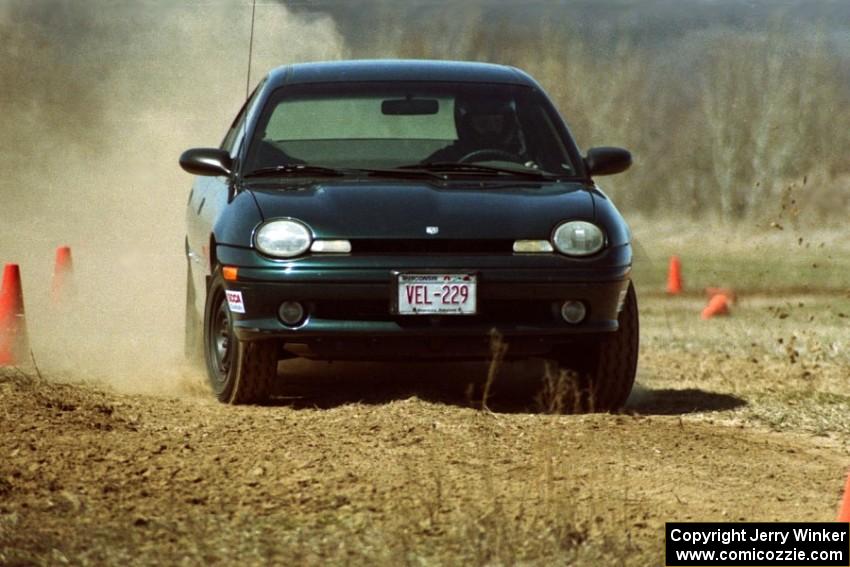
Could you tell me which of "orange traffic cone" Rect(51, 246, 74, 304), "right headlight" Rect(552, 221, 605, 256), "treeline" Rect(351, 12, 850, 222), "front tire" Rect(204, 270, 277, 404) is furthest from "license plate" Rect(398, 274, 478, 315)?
"treeline" Rect(351, 12, 850, 222)

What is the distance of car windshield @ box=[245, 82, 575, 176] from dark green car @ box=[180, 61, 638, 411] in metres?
0.02

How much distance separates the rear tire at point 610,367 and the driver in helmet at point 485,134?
41.1 inches

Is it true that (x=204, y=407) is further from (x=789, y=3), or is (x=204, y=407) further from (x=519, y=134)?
(x=789, y=3)

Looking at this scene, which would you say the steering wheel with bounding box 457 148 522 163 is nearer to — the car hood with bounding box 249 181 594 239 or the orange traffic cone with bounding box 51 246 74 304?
the car hood with bounding box 249 181 594 239

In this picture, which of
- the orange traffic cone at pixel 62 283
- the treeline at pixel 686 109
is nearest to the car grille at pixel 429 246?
the orange traffic cone at pixel 62 283

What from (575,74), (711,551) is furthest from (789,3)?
(711,551)

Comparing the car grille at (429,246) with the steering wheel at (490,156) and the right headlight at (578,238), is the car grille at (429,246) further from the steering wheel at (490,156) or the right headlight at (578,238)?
the steering wheel at (490,156)

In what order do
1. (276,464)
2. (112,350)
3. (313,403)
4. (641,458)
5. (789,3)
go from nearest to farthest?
(276,464) < (641,458) < (313,403) < (112,350) < (789,3)

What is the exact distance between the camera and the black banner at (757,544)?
5.68m

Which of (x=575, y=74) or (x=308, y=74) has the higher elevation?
(x=308, y=74)

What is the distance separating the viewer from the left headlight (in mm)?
8203

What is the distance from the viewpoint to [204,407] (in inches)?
336

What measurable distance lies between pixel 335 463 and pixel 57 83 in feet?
116

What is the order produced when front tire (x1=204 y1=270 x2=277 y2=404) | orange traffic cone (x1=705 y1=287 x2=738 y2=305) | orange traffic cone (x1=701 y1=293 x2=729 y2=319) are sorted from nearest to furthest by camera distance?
front tire (x1=204 y1=270 x2=277 y2=404), orange traffic cone (x1=701 y1=293 x2=729 y2=319), orange traffic cone (x1=705 y1=287 x2=738 y2=305)
